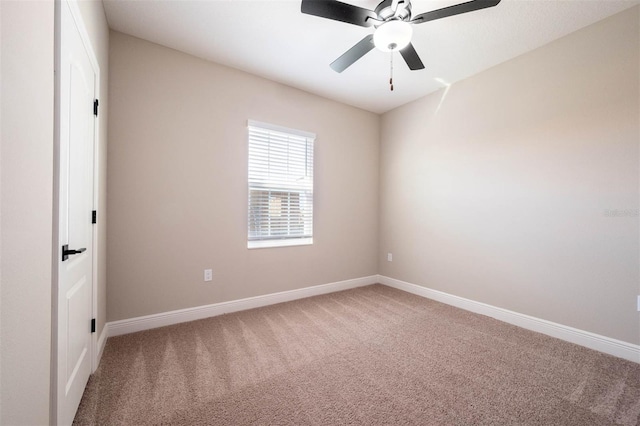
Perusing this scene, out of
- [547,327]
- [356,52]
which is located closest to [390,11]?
[356,52]

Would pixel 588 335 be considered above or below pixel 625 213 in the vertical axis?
below

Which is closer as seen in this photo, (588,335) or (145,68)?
(588,335)

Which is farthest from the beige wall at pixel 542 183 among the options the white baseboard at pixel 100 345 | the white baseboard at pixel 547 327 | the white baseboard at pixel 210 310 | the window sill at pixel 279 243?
the white baseboard at pixel 100 345

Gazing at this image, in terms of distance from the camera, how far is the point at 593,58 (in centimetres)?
228

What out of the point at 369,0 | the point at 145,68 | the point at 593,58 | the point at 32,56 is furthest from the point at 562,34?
the point at 145,68

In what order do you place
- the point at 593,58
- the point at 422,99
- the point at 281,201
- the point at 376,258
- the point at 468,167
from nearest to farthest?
the point at 593,58 < the point at 468,167 < the point at 281,201 < the point at 422,99 < the point at 376,258

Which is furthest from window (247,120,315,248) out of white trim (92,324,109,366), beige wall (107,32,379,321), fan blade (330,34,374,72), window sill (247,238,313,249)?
white trim (92,324,109,366)

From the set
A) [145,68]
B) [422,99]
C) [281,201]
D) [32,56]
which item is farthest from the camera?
[422,99]

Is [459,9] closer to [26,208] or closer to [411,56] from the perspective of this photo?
[411,56]

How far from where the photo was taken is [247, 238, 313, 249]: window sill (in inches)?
124

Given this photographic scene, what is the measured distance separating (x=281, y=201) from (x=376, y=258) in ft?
6.36

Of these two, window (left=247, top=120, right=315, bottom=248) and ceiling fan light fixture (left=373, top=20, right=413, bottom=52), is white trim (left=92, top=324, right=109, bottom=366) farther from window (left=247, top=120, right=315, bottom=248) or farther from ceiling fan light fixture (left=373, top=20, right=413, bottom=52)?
ceiling fan light fixture (left=373, top=20, right=413, bottom=52)

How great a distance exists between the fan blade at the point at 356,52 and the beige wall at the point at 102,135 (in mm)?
1809

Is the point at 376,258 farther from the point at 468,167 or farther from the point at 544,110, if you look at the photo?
the point at 544,110
